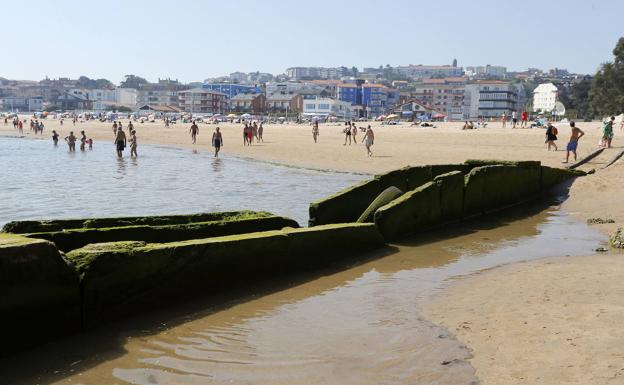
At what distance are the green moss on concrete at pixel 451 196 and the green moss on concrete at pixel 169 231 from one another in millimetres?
4010

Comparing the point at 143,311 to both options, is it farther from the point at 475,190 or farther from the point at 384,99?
the point at 384,99

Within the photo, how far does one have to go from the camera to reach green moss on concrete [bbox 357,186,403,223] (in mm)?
11180

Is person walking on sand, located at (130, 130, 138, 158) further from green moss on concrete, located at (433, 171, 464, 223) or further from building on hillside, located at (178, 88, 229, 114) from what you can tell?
building on hillside, located at (178, 88, 229, 114)

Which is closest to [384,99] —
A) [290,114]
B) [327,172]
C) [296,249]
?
[290,114]

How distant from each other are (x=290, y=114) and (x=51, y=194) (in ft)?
434

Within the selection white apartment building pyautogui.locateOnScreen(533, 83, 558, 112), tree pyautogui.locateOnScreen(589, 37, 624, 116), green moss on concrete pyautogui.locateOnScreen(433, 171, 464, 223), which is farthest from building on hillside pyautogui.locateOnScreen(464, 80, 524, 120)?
green moss on concrete pyautogui.locateOnScreen(433, 171, 464, 223)

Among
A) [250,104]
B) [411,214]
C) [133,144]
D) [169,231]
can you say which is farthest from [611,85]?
[250,104]

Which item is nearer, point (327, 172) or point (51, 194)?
point (51, 194)

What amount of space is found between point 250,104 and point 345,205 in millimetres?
156109

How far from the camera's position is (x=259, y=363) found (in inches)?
218

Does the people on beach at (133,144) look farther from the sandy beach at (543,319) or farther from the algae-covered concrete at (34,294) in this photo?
the algae-covered concrete at (34,294)

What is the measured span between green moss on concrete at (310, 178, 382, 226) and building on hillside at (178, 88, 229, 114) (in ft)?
577

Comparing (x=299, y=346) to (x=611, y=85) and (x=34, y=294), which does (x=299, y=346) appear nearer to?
(x=34, y=294)

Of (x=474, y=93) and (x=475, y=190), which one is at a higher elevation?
(x=474, y=93)
